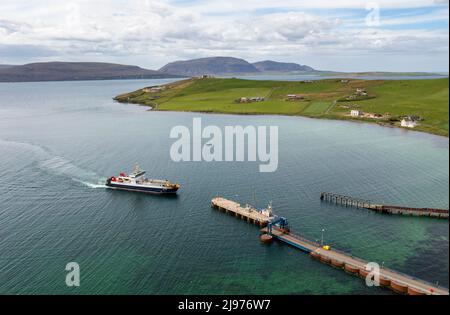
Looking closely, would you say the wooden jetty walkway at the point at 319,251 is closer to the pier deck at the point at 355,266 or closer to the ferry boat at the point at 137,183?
the pier deck at the point at 355,266

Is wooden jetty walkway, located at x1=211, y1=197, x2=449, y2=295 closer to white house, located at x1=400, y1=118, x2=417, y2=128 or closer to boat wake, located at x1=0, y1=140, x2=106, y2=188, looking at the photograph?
boat wake, located at x1=0, y1=140, x2=106, y2=188

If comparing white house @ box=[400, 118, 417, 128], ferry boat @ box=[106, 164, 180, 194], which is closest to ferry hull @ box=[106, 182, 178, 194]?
ferry boat @ box=[106, 164, 180, 194]

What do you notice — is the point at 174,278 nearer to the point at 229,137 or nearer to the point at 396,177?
the point at 396,177

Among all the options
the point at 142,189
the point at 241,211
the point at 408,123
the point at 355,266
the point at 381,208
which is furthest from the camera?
the point at 408,123

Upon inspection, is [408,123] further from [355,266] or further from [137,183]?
[355,266]

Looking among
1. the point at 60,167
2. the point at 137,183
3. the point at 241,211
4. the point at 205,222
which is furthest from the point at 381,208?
the point at 60,167

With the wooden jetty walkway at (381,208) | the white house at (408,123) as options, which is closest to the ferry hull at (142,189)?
the wooden jetty walkway at (381,208)
